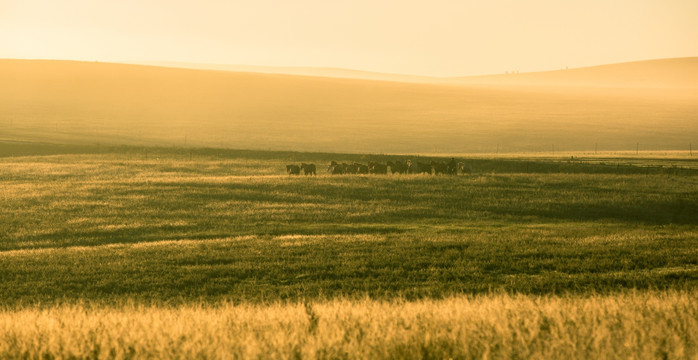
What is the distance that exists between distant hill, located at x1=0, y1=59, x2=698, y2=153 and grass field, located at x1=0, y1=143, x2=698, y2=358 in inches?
866

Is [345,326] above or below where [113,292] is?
above

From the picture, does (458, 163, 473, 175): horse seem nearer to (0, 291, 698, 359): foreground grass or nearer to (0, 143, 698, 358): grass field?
(0, 143, 698, 358): grass field

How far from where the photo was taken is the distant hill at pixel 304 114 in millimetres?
67625

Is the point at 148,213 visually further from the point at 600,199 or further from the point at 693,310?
the point at 693,310

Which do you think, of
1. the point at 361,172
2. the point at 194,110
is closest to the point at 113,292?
the point at 361,172

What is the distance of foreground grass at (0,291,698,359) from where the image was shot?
6062 millimetres

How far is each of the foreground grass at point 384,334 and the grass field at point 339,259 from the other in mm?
28

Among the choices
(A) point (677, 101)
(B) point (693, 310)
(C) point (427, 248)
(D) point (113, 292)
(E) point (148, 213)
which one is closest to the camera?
(B) point (693, 310)

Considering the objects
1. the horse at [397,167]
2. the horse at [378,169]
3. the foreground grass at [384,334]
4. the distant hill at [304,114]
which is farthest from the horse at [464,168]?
the foreground grass at [384,334]

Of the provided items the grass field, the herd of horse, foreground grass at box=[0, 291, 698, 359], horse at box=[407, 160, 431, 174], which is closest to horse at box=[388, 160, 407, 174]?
the herd of horse

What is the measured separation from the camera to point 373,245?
19.0 meters

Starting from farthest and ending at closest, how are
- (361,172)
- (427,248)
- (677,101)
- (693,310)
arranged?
(677,101), (361,172), (427,248), (693,310)

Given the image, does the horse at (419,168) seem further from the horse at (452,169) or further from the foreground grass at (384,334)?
the foreground grass at (384,334)

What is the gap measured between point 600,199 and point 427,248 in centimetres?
1298
